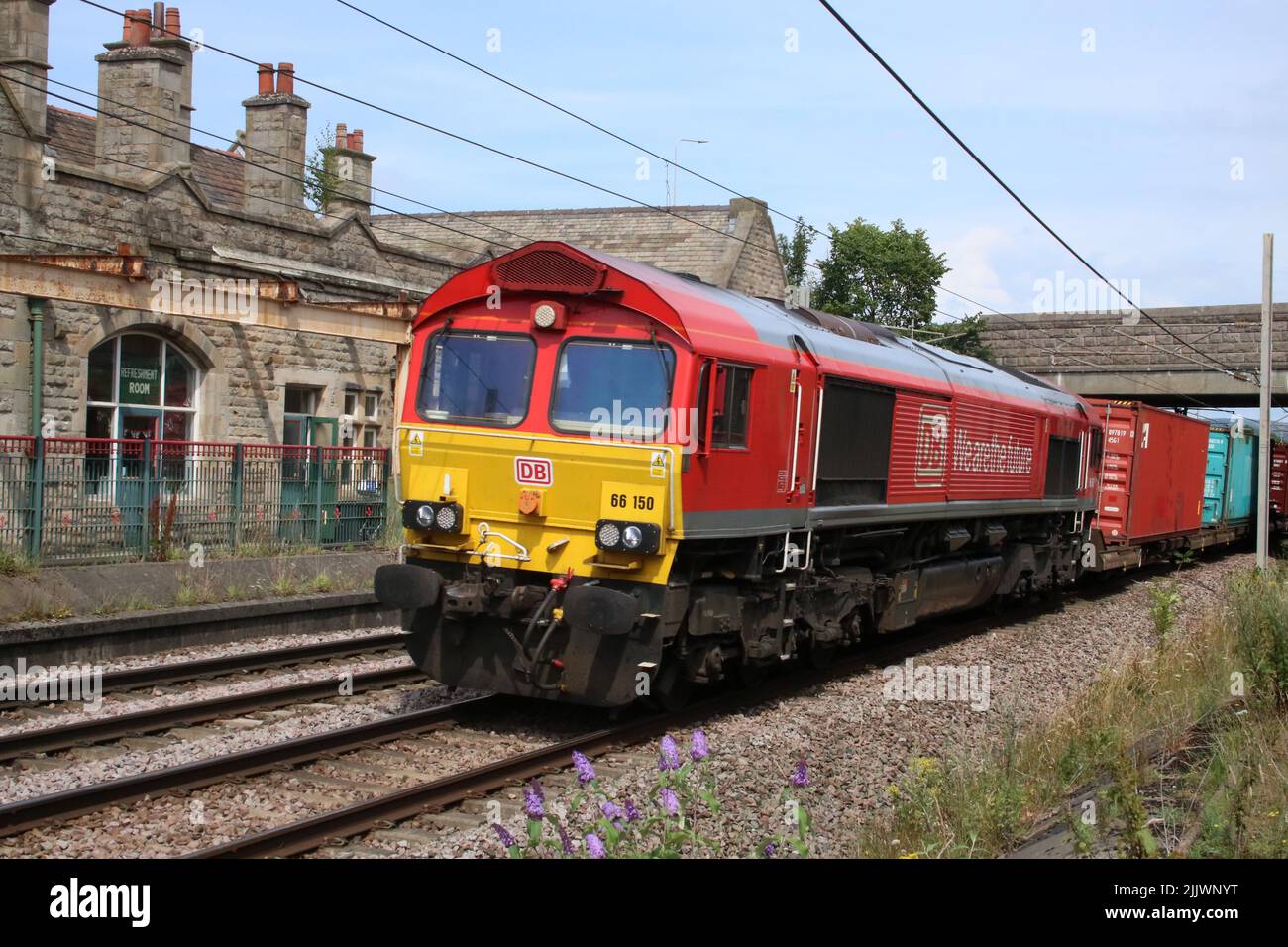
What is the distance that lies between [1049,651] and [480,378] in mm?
8290

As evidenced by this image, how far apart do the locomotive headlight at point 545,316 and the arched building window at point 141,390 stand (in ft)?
34.4

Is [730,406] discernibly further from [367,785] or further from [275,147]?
[275,147]

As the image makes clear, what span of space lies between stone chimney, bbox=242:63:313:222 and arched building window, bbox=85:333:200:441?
138 inches

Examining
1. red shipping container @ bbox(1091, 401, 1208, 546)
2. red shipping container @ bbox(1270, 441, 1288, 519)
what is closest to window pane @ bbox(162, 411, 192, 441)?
red shipping container @ bbox(1091, 401, 1208, 546)

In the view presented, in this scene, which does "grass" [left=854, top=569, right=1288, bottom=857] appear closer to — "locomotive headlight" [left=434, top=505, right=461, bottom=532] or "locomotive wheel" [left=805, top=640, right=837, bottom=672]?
"locomotive wheel" [left=805, top=640, right=837, bottom=672]

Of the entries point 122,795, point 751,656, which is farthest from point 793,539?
point 122,795

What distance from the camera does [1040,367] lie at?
138ft

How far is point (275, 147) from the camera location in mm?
21312

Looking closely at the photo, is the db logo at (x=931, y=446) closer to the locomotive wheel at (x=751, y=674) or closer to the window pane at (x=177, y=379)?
the locomotive wheel at (x=751, y=674)

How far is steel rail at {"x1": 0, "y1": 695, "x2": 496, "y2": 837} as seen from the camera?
6.65 metres

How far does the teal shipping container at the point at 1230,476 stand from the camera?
29.1 m

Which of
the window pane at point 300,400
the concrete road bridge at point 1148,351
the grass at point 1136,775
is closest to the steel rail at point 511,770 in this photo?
the grass at point 1136,775

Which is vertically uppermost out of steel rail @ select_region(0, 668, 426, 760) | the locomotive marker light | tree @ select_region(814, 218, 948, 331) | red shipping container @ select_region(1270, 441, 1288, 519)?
tree @ select_region(814, 218, 948, 331)

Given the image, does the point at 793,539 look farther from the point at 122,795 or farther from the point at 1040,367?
the point at 1040,367
